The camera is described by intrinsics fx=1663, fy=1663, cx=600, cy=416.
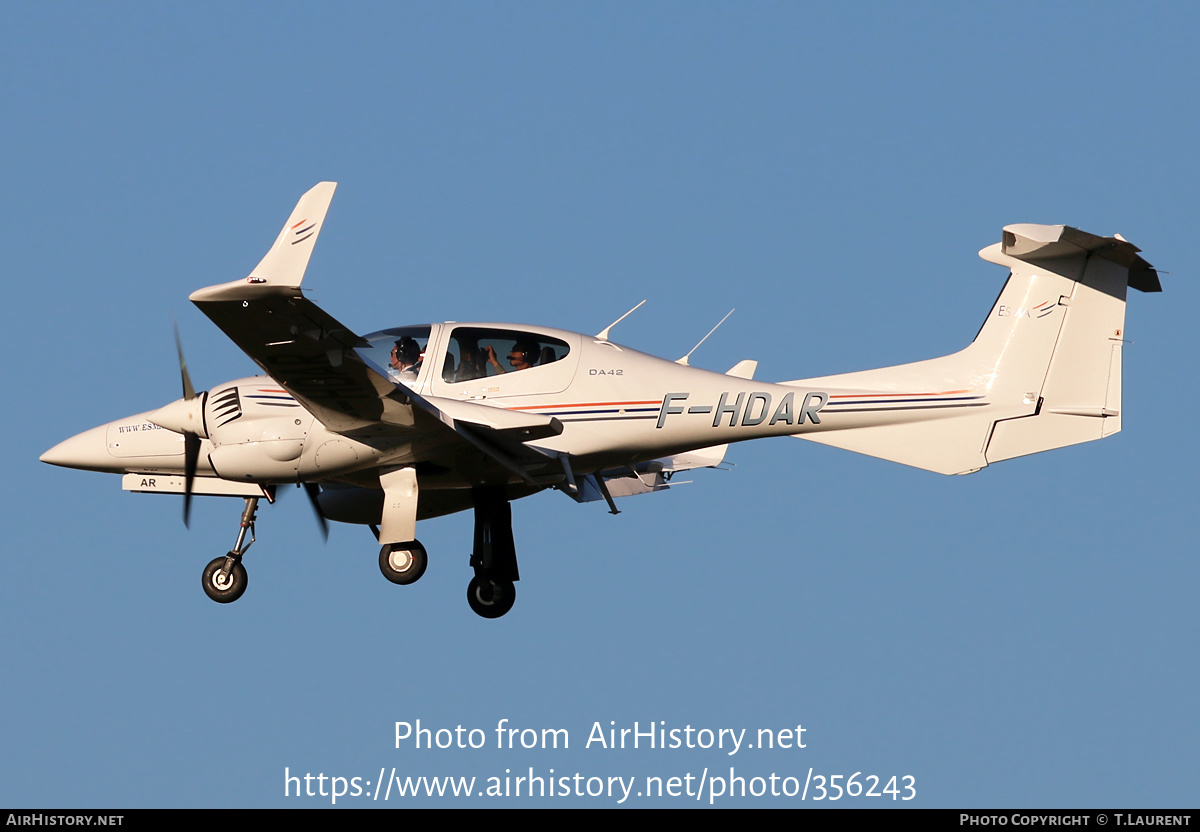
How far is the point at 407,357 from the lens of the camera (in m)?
19.2

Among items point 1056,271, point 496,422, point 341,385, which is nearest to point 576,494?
point 496,422

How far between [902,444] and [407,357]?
5763 millimetres

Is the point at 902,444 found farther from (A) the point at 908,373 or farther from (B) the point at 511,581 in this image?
(B) the point at 511,581

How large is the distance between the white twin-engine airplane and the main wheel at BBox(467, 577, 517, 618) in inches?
56.2

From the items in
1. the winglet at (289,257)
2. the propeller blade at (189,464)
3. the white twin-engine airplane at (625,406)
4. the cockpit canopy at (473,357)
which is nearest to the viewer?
the winglet at (289,257)

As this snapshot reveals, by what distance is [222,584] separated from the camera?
20.3 metres

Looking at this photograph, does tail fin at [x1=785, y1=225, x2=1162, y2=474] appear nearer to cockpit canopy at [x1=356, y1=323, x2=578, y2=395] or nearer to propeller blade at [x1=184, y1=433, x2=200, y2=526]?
cockpit canopy at [x1=356, y1=323, x2=578, y2=395]

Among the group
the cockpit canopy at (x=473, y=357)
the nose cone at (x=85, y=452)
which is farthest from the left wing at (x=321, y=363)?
the nose cone at (x=85, y=452)

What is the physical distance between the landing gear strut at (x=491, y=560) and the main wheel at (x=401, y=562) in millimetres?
1547

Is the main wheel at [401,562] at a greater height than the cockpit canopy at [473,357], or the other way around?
the cockpit canopy at [473,357]

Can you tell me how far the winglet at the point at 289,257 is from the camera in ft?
51.1

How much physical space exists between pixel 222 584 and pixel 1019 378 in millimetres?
9792

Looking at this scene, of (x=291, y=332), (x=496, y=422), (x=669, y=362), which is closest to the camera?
(x=291, y=332)

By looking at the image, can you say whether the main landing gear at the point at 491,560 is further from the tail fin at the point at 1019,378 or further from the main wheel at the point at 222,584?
the tail fin at the point at 1019,378
